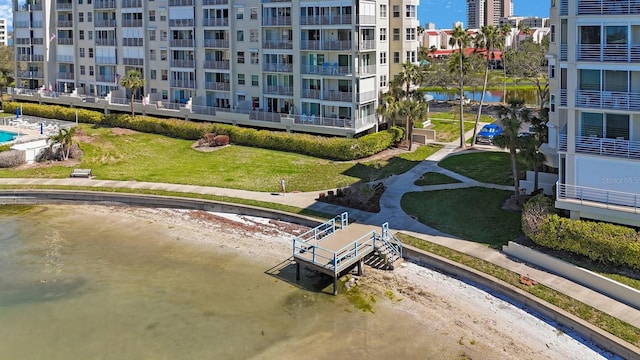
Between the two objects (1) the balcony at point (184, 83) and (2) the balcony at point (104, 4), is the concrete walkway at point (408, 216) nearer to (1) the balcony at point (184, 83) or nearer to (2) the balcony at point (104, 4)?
(1) the balcony at point (184, 83)

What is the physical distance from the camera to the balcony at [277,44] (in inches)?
2388

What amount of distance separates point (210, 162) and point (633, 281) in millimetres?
37293

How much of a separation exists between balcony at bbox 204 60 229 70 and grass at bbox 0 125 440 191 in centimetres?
1096

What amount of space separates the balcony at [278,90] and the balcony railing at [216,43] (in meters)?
7.63

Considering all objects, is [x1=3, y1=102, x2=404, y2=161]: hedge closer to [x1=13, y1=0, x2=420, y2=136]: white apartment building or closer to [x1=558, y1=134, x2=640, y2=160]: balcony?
[x1=13, y1=0, x2=420, y2=136]: white apartment building

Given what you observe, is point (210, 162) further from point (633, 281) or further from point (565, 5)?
point (633, 281)

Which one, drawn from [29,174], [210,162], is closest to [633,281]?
[210,162]

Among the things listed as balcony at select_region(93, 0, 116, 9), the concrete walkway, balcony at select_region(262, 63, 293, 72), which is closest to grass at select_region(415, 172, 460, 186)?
the concrete walkway

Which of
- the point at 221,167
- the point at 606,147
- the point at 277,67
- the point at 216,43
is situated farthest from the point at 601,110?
the point at 216,43

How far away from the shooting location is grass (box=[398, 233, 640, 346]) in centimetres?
2484

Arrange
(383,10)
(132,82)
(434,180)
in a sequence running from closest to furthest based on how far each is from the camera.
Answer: (434,180) → (383,10) → (132,82)

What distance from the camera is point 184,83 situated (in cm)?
6988

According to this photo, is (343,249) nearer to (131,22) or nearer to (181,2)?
(181,2)

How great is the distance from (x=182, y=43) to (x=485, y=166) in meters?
39.3
